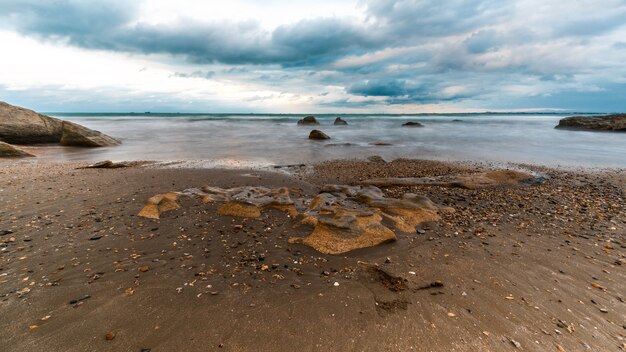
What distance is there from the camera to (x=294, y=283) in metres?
3.66

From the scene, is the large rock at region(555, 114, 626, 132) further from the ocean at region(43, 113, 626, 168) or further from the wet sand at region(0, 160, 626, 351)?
the wet sand at region(0, 160, 626, 351)

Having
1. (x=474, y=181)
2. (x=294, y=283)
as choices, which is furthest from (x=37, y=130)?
(x=474, y=181)

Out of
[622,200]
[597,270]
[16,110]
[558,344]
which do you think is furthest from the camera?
[16,110]

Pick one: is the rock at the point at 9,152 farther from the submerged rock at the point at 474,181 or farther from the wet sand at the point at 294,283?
the submerged rock at the point at 474,181

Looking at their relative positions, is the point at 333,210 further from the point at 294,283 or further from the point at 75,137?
the point at 75,137

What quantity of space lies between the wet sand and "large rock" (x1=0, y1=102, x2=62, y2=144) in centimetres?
1509

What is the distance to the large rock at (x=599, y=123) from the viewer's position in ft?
115

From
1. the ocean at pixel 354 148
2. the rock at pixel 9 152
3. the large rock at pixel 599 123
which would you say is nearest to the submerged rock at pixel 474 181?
the ocean at pixel 354 148

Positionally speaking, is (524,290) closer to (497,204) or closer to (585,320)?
(585,320)

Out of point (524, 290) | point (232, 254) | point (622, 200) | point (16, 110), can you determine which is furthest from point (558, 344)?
point (16, 110)

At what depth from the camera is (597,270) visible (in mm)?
3953

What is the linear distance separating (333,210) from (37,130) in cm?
2110

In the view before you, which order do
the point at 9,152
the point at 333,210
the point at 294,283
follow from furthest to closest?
the point at 9,152 < the point at 333,210 < the point at 294,283

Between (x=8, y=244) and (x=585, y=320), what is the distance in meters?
7.65
